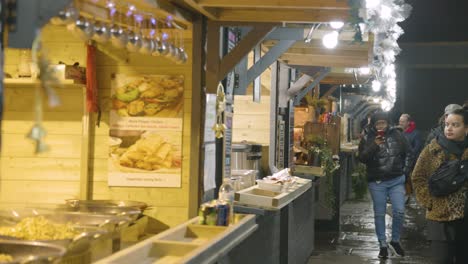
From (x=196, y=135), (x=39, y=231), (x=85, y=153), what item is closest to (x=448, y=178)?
(x=196, y=135)

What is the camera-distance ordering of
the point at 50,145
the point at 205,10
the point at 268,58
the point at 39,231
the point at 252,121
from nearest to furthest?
the point at 39,231 → the point at 205,10 → the point at 50,145 → the point at 268,58 → the point at 252,121

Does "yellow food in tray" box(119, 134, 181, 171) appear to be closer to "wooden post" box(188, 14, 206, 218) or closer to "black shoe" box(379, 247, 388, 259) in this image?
"wooden post" box(188, 14, 206, 218)

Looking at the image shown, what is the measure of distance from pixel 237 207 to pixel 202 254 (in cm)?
239

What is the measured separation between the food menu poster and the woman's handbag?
2.21 metres

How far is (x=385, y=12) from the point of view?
22.1ft

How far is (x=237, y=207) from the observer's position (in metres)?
6.92

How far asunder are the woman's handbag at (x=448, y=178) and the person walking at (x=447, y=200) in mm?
39

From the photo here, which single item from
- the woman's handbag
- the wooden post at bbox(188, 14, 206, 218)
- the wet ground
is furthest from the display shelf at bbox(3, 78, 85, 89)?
the wet ground

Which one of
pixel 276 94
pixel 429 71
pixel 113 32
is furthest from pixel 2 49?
pixel 429 71

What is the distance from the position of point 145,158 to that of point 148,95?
22.3 inches

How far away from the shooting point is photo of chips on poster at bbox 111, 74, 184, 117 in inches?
270

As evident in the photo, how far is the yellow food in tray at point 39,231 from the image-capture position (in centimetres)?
447

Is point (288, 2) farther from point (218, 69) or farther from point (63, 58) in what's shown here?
point (63, 58)

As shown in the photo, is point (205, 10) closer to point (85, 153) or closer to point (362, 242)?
point (85, 153)
